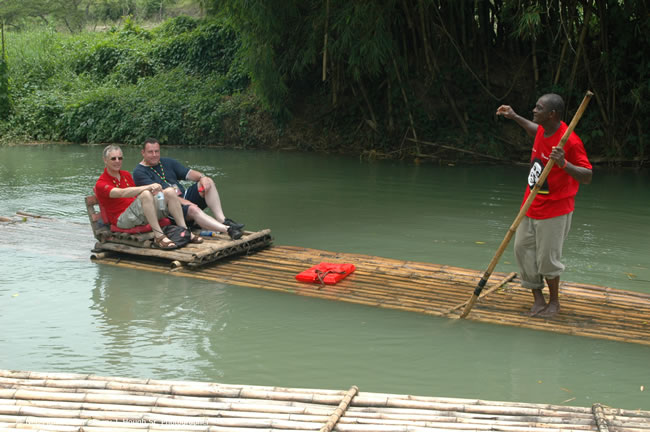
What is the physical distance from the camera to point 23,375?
3275 millimetres

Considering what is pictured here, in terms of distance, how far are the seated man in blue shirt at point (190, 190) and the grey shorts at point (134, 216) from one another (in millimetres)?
343

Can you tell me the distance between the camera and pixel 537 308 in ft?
15.3

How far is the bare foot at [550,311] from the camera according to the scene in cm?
462

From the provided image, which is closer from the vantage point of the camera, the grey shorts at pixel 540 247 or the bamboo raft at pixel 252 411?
the bamboo raft at pixel 252 411

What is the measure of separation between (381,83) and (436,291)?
9.78m

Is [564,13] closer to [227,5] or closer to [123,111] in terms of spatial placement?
[227,5]

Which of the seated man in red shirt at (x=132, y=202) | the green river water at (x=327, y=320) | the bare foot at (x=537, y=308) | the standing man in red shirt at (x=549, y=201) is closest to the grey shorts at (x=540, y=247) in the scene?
the standing man in red shirt at (x=549, y=201)

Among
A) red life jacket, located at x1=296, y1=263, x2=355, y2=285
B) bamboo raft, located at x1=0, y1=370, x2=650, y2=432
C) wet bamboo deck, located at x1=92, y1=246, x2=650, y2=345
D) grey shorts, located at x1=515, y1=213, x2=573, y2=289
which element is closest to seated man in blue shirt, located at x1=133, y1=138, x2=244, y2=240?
wet bamboo deck, located at x1=92, y1=246, x2=650, y2=345

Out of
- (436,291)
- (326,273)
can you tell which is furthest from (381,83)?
(436,291)

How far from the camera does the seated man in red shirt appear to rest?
6004 millimetres

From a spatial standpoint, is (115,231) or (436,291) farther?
(115,231)

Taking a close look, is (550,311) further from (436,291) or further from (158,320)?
(158,320)

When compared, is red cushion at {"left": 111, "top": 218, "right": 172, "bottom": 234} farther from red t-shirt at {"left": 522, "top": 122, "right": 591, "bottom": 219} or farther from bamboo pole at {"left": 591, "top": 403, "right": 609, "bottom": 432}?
bamboo pole at {"left": 591, "top": 403, "right": 609, "bottom": 432}

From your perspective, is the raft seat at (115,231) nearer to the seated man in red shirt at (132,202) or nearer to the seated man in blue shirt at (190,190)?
the seated man in red shirt at (132,202)
